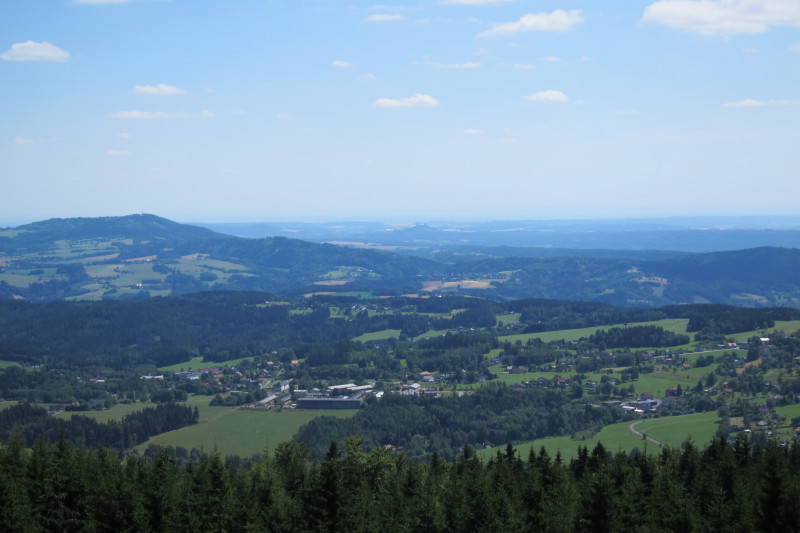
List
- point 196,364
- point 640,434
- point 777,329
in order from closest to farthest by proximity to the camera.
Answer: point 640,434 < point 777,329 < point 196,364

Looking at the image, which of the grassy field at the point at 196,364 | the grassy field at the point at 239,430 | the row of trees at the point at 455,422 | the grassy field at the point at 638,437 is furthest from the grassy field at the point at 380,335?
the grassy field at the point at 638,437

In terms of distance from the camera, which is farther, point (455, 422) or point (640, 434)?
point (455, 422)

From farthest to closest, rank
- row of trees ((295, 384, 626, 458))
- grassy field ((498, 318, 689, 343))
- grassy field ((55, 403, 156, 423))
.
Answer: grassy field ((498, 318, 689, 343)) < grassy field ((55, 403, 156, 423)) < row of trees ((295, 384, 626, 458))

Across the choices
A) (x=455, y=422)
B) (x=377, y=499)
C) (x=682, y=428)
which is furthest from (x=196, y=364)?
(x=377, y=499)

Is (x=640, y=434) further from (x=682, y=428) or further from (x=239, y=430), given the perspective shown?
(x=239, y=430)

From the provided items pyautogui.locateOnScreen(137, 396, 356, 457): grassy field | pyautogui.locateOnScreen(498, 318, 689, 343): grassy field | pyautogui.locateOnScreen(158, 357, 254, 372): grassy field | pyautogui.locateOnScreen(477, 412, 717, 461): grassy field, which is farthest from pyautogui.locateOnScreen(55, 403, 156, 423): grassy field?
pyautogui.locateOnScreen(498, 318, 689, 343): grassy field

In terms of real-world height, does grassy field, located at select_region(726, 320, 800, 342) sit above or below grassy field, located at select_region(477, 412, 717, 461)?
above

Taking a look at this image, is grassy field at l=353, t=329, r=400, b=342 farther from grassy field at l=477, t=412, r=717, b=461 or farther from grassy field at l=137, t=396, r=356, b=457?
grassy field at l=477, t=412, r=717, b=461
